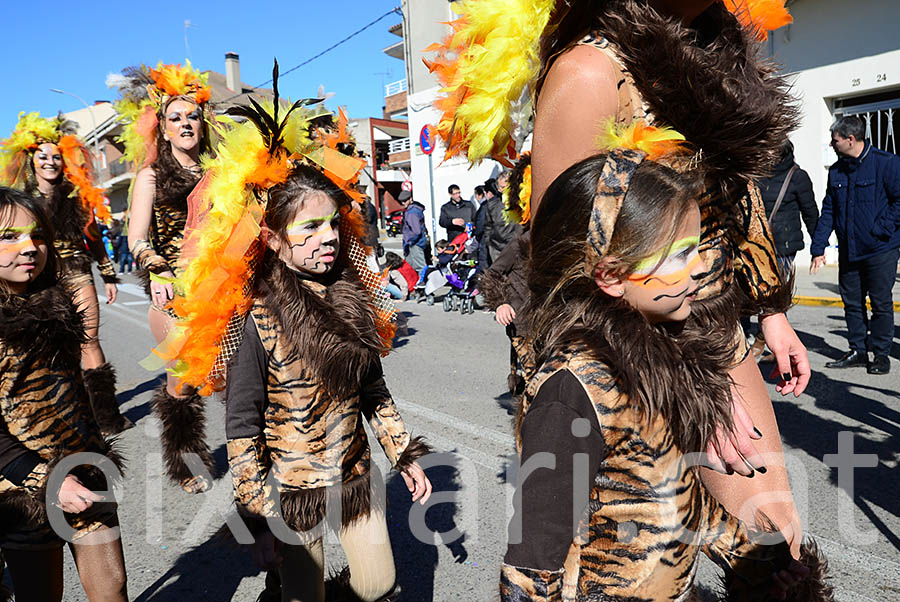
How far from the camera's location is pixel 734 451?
4.81 feet

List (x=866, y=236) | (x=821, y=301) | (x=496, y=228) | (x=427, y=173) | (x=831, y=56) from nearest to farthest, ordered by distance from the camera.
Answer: (x=866, y=236) < (x=496, y=228) < (x=821, y=301) < (x=831, y=56) < (x=427, y=173)

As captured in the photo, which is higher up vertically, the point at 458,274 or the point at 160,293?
the point at 160,293

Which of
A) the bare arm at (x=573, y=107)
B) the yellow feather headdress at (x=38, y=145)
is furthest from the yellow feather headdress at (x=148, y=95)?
the bare arm at (x=573, y=107)

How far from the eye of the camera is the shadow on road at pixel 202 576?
2.96 meters

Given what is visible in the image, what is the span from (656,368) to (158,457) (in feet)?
14.3

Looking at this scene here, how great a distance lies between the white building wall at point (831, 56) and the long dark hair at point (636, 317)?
1044 centimetres

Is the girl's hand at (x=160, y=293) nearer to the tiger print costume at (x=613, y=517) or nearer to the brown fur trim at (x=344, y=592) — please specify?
the brown fur trim at (x=344, y=592)

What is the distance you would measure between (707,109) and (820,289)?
921 centimetres

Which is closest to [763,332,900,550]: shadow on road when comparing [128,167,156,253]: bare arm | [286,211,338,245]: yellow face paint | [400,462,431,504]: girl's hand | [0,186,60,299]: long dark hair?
[400,462,431,504]: girl's hand

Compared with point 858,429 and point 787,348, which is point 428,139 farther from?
point 858,429

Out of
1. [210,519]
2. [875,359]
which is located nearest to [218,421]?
[210,519]

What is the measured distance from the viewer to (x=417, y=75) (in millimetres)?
22562

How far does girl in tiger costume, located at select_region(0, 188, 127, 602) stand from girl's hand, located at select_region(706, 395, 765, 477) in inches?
71.0

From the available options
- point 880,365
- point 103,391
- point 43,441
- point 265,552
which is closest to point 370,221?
point 103,391
